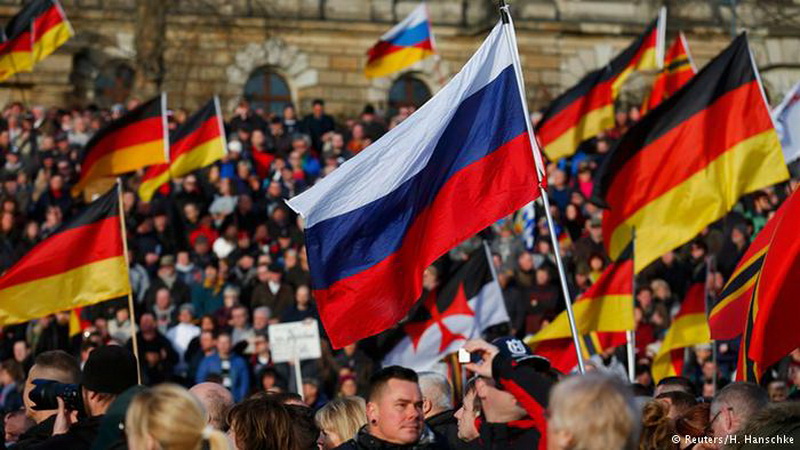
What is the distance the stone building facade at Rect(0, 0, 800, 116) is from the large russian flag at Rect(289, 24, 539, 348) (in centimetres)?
2407

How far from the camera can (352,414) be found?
28.6 feet

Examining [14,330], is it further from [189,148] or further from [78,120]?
[78,120]

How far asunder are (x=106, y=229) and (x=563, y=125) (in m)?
7.25

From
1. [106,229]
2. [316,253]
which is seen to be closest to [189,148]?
[106,229]

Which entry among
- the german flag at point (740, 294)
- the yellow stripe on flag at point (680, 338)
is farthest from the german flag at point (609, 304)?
the german flag at point (740, 294)

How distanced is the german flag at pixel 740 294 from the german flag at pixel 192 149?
31.5 feet

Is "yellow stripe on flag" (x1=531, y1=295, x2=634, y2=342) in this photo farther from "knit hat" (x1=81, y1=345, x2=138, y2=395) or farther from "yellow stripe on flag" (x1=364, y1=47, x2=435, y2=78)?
"yellow stripe on flag" (x1=364, y1=47, x2=435, y2=78)

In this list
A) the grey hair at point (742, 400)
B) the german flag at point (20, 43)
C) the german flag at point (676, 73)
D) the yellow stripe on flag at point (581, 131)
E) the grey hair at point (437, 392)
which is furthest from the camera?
the german flag at point (20, 43)

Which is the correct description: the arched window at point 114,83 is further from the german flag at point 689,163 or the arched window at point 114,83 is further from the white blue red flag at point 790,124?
the german flag at point 689,163

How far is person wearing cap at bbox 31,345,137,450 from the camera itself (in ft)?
23.2

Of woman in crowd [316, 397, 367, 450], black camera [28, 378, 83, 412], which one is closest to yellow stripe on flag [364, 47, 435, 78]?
woman in crowd [316, 397, 367, 450]

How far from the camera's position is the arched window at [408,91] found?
36688 mm

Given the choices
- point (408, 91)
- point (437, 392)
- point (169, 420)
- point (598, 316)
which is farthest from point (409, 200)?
point (408, 91)

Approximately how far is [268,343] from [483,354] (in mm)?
10660
